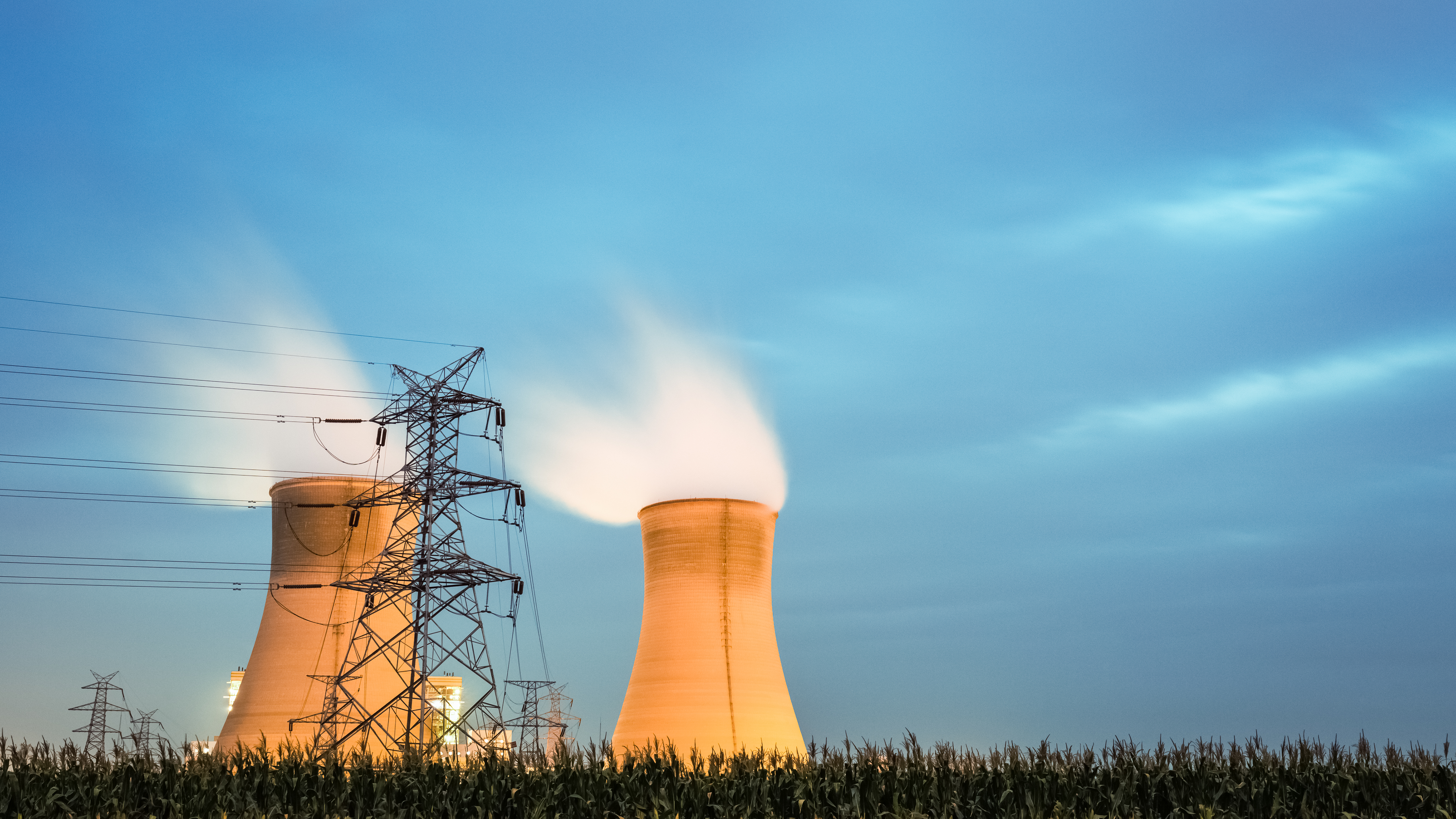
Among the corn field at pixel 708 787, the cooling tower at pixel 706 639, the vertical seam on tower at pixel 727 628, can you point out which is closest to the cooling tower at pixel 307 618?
the cooling tower at pixel 706 639

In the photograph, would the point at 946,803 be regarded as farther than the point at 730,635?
No

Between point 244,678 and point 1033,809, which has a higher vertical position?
point 244,678

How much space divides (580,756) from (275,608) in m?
18.8

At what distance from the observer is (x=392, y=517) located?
29.5 m

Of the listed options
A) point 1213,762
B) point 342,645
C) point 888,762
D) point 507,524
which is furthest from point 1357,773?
point 342,645

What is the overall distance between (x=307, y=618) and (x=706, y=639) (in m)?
11.0

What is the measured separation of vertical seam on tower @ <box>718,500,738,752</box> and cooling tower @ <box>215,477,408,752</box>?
31.6 feet

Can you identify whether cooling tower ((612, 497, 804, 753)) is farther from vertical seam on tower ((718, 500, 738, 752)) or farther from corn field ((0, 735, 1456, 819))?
corn field ((0, 735, 1456, 819))

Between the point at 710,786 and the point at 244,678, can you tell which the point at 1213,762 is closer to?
the point at 710,786

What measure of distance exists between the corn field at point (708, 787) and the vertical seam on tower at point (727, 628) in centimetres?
974

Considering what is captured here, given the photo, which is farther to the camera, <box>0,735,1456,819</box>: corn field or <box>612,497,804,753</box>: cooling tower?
<box>612,497,804,753</box>: cooling tower

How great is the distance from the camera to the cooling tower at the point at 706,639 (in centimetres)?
2097

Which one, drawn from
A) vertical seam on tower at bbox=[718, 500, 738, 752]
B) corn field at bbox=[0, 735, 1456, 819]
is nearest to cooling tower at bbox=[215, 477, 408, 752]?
vertical seam on tower at bbox=[718, 500, 738, 752]

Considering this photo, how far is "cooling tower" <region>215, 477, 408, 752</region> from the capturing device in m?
26.6
